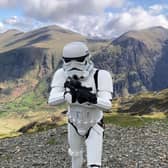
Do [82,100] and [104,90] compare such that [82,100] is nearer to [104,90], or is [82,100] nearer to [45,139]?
[104,90]

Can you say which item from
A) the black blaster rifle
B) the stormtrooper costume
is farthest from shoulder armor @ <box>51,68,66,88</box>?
the black blaster rifle

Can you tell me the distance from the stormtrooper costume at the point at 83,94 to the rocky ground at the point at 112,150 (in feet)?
28.4

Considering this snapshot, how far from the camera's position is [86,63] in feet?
37.4

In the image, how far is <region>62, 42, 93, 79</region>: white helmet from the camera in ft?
37.0

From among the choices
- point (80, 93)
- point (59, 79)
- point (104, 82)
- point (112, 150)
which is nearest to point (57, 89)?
point (59, 79)

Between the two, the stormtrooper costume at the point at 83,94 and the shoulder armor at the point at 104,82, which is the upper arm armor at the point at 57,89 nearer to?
the stormtrooper costume at the point at 83,94

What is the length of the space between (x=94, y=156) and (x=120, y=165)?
8921 millimetres

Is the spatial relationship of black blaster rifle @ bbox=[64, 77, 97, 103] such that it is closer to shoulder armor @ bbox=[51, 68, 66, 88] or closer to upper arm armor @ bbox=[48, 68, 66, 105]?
upper arm armor @ bbox=[48, 68, 66, 105]

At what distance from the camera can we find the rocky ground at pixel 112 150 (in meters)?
21.5

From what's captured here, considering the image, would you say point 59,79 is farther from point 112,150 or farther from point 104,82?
point 112,150

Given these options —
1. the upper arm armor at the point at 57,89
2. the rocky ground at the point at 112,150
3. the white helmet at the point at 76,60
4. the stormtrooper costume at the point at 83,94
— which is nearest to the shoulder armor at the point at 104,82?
the stormtrooper costume at the point at 83,94

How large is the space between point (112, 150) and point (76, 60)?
14278mm

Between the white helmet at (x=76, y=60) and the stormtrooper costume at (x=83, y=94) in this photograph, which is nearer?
the stormtrooper costume at (x=83, y=94)

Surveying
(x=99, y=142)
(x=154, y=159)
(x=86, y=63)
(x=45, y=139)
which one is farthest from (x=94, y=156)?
(x=45, y=139)
